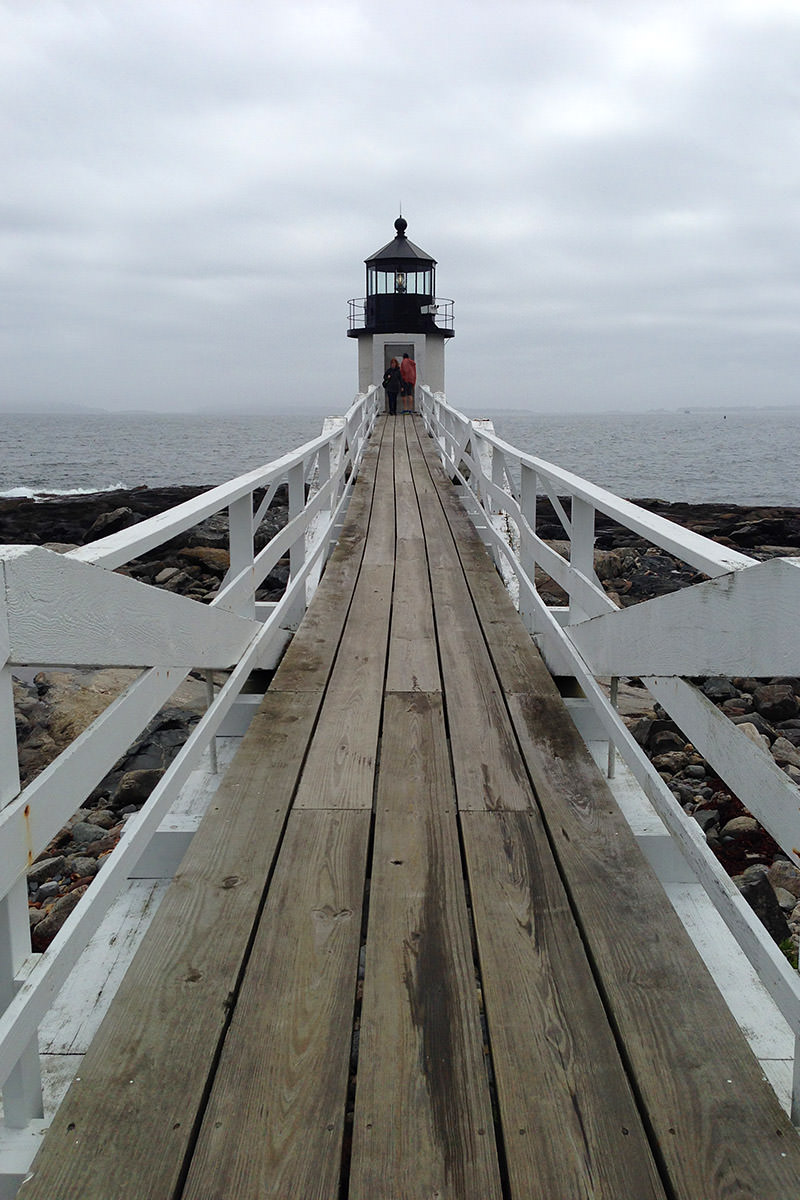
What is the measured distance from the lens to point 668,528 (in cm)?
257

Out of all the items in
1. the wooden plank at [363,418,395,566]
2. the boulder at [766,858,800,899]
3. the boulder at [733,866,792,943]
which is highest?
the wooden plank at [363,418,395,566]

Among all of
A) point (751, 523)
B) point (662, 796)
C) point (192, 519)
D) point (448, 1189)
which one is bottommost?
point (751, 523)

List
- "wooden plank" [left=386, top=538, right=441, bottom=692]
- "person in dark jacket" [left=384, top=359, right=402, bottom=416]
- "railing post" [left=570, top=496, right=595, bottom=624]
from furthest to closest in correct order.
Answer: "person in dark jacket" [left=384, top=359, right=402, bottom=416], "wooden plank" [left=386, top=538, right=441, bottom=692], "railing post" [left=570, top=496, right=595, bottom=624]

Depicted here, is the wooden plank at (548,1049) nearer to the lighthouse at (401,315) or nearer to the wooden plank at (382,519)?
the wooden plank at (382,519)

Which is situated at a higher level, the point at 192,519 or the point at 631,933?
the point at 192,519

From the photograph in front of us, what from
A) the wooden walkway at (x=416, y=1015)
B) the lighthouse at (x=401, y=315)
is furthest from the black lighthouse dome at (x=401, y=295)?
the wooden walkway at (x=416, y=1015)

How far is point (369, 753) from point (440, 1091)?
1.67 metres

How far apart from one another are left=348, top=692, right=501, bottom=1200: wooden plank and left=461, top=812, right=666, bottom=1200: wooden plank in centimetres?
5

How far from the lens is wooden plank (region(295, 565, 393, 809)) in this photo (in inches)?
121

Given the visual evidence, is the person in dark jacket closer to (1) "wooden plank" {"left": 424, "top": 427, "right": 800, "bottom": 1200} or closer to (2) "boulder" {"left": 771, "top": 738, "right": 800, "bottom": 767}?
(2) "boulder" {"left": 771, "top": 738, "right": 800, "bottom": 767}

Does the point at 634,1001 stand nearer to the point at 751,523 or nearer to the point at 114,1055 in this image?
the point at 114,1055

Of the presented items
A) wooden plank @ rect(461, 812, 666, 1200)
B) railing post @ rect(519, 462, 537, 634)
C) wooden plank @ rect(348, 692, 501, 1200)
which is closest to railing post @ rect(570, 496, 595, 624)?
railing post @ rect(519, 462, 537, 634)

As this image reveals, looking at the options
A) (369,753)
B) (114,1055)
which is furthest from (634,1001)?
(369,753)

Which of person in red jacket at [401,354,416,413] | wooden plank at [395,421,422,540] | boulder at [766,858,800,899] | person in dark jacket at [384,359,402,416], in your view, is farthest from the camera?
person in red jacket at [401,354,416,413]
